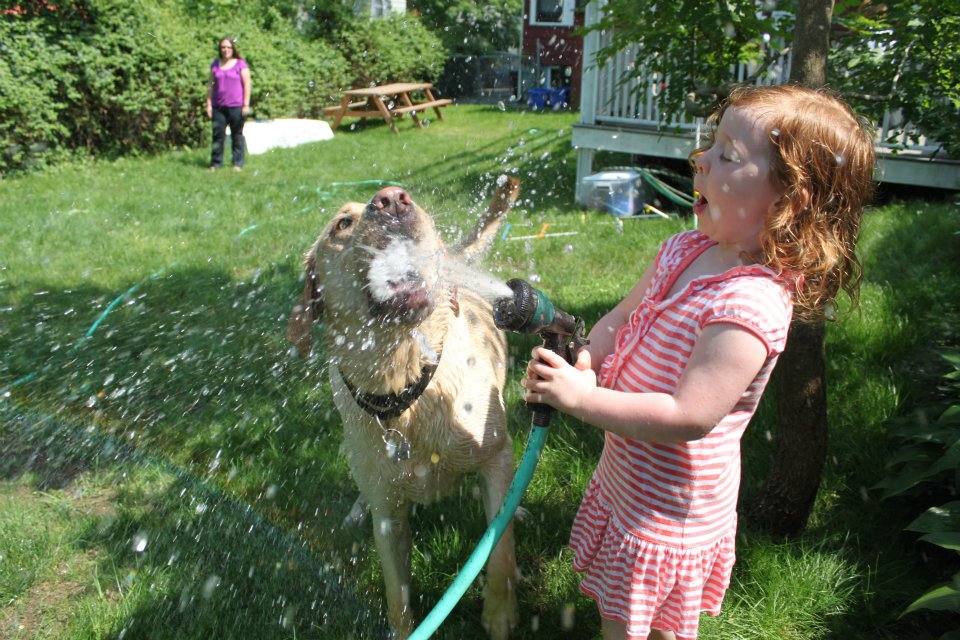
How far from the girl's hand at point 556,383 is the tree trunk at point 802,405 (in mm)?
1393

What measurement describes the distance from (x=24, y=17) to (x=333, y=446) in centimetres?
1136

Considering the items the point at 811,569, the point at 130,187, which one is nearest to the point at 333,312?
the point at 811,569

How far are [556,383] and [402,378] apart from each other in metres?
0.82

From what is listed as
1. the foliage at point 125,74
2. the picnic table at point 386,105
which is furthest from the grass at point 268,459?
the picnic table at point 386,105

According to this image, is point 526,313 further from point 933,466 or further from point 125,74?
point 125,74

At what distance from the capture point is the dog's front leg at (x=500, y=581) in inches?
108

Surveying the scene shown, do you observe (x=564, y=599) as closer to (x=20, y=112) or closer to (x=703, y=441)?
(x=703, y=441)

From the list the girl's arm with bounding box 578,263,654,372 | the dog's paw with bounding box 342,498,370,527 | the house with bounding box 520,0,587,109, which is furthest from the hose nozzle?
the house with bounding box 520,0,587,109

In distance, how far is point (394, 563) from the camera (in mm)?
2783

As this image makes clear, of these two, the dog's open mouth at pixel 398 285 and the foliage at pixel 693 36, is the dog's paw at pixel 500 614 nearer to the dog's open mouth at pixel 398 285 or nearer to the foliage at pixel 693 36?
the dog's open mouth at pixel 398 285

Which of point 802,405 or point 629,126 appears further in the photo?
point 629,126

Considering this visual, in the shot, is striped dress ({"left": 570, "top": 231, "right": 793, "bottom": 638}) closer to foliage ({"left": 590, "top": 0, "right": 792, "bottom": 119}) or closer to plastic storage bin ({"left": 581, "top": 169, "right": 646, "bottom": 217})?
foliage ({"left": 590, "top": 0, "right": 792, "bottom": 119})

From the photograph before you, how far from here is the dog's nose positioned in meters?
2.50

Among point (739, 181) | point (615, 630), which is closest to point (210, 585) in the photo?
point (615, 630)
